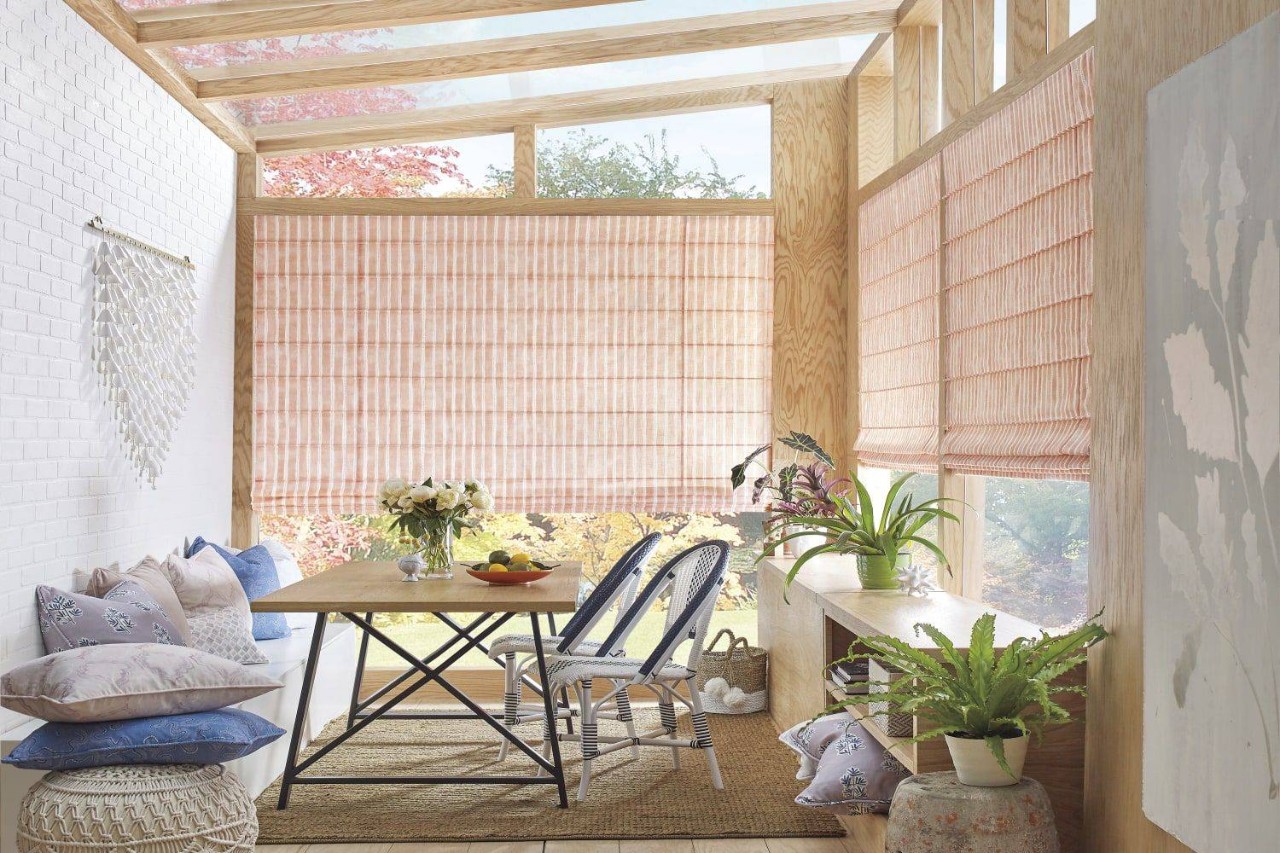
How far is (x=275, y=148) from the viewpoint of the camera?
6395mm

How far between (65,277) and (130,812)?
2.07 metres

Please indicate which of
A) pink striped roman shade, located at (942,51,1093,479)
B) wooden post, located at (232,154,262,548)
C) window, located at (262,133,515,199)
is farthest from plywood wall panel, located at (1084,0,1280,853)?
wooden post, located at (232,154,262,548)

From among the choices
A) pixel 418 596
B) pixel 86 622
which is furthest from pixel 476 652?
pixel 86 622

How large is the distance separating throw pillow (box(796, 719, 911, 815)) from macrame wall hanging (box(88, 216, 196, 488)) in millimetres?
3054

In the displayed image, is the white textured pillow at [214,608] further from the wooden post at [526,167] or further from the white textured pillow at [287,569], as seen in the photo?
the wooden post at [526,167]

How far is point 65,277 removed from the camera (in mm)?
4367

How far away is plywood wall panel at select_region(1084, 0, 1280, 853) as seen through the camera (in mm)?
2768

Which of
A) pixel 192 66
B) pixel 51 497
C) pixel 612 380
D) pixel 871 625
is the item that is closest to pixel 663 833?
pixel 871 625

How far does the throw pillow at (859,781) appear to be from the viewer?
3.63 metres

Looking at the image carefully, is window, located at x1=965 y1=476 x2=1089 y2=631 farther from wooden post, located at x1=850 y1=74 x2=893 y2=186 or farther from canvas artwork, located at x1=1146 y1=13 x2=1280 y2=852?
wooden post, located at x1=850 y1=74 x2=893 y2=186

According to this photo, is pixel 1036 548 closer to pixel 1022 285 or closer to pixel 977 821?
pixel 1022 285

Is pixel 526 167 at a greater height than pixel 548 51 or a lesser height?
lesser

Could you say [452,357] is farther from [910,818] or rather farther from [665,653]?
[910,818]

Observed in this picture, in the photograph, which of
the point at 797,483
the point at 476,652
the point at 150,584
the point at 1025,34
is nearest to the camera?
the point at 1025,34
